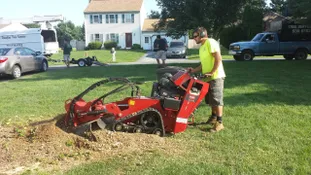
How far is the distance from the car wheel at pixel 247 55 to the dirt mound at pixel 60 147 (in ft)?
52.9

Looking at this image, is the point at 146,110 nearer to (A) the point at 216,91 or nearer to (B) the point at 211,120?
(A) the point at 216,91

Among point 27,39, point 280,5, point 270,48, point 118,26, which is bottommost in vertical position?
point 270,48

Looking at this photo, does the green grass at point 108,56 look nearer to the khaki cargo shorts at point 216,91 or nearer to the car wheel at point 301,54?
the car wheel at point 301,54

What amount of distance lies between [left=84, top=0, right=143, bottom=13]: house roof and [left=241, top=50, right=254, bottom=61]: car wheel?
29.0m

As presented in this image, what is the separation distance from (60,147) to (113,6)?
1793 inches

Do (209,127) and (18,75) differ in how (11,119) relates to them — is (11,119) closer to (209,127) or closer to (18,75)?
(209,127)

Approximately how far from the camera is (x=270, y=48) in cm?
2005

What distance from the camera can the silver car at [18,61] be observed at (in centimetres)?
1339

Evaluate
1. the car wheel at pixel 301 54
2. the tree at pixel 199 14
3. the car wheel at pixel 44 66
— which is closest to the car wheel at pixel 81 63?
the car wheel at pixel 44 66

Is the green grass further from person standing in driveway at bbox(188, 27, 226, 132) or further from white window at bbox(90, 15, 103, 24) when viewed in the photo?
person standing in driveway at bbox(188, 27, 226, 132)

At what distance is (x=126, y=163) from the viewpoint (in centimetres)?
415

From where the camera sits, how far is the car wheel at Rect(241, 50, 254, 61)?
65.2ft

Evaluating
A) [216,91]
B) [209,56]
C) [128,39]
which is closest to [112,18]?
[128,39]

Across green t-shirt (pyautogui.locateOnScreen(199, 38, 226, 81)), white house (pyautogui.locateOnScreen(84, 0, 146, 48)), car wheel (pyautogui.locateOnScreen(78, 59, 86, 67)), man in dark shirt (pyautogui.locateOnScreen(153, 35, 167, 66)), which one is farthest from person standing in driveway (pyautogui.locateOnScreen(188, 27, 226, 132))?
white house (pyautogui.locateOnScreen(84, 0, 146, 48))
